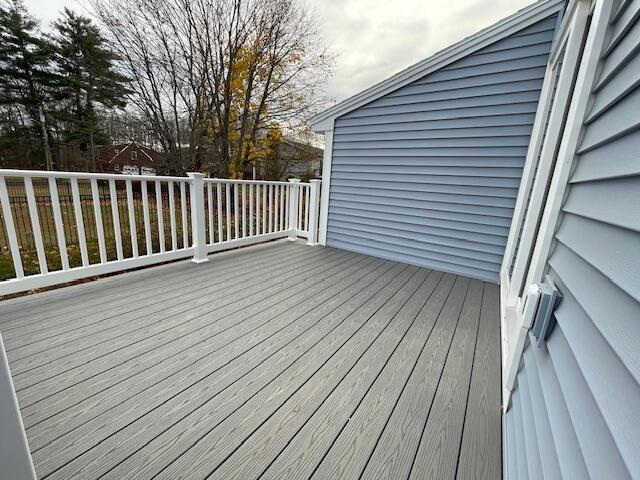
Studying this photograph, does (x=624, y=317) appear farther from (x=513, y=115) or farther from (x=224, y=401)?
(x=513, y=115)

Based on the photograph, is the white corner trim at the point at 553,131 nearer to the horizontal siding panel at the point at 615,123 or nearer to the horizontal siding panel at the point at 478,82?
the horizontal siding panel at the point at 478,82

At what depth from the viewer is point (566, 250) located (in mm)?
918

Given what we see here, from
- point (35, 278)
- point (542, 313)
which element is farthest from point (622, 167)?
point (35, 278)

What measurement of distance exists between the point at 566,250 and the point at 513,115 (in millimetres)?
2614

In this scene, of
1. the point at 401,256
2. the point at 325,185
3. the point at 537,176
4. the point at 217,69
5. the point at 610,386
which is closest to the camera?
the point at 610,386

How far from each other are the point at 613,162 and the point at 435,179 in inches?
111

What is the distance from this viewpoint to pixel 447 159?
324 cm

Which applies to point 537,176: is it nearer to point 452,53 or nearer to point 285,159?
point 452,53

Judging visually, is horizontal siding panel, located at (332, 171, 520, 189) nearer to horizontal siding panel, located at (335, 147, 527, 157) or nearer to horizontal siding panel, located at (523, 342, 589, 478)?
horizontal siding panel, located at (335, 147, 527, 157)

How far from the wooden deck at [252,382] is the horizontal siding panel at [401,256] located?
68 centimetres

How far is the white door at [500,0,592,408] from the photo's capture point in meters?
1.33

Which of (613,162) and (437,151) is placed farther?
(437,151)

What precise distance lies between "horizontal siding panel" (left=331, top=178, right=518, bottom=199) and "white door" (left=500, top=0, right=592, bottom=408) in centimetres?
24

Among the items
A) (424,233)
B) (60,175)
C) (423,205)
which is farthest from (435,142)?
(60,175)
